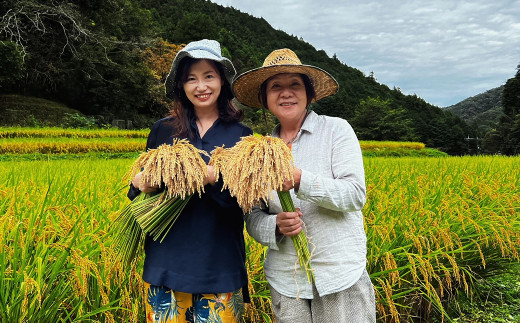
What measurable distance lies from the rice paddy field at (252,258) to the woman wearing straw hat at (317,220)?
0.46m

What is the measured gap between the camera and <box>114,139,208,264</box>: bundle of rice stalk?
1.03 m

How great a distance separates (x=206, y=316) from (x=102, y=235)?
749 mm

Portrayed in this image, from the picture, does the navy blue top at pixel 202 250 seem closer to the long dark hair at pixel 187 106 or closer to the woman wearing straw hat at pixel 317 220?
the woman wearing straw hat at pixel 317 220

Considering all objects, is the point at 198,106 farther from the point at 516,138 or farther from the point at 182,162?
the point at 516,138

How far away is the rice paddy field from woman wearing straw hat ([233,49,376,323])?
1.50 ft

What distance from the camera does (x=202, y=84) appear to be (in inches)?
50.5

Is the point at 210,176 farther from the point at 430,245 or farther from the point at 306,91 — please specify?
the point at 430,245


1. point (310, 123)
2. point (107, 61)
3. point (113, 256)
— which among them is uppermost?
point (107, 61)

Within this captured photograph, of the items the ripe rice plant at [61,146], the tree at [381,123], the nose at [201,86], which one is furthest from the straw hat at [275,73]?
the tree at [381,123]

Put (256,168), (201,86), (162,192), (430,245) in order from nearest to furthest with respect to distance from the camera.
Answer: (256,168), (162,192), (201,86), (430,245)

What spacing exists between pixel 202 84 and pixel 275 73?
0.81ft

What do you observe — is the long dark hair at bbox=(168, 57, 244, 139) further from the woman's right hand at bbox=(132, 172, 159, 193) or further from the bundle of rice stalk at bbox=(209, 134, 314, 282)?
the bundle of rice stalk at bbox=(209, 134, 314, 282)

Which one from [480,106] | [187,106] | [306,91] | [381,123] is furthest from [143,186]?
[480,106]

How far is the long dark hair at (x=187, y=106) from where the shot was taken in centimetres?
131
